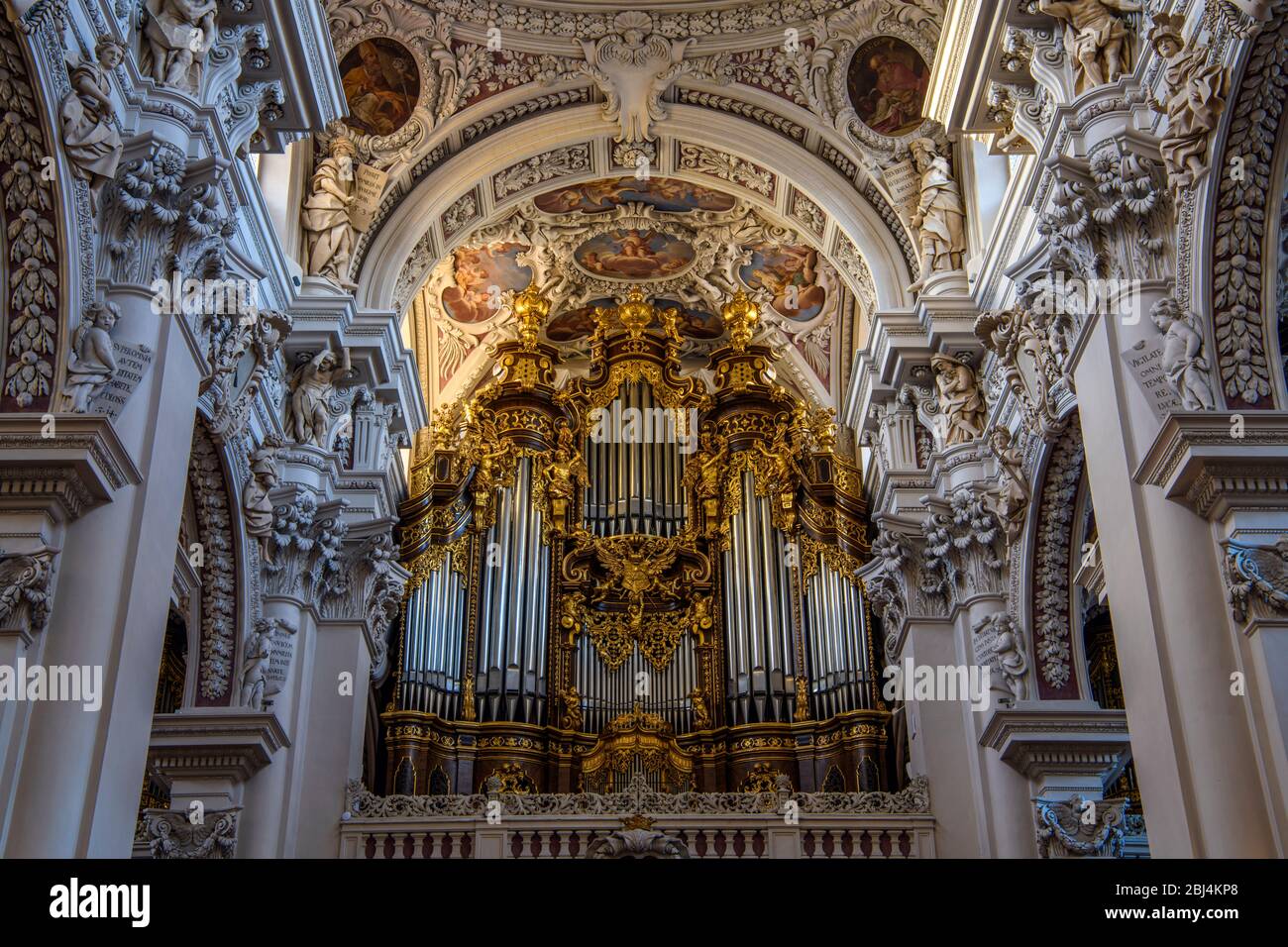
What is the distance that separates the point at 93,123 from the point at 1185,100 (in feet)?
21.5

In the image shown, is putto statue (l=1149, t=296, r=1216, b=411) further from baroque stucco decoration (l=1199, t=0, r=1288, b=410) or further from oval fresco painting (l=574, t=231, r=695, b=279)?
oval fresco painting (l=574, t=231, r=695, b=279)

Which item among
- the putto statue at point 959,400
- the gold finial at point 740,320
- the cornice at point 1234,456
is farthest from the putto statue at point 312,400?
the cornice at point 1234,456

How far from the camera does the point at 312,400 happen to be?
14352 mm

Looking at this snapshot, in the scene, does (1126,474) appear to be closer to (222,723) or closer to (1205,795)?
(1205,795)

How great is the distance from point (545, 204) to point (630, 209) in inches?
41.1

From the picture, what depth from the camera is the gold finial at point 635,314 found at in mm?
19438

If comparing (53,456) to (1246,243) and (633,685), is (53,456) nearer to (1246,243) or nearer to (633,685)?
(1246,243)

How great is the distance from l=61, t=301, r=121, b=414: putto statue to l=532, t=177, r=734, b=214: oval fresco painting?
9.22 metres

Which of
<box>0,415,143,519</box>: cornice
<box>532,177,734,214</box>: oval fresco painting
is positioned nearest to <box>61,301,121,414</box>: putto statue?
<box>0,415,143,519</box>: cornice

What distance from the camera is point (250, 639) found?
13.1 meters

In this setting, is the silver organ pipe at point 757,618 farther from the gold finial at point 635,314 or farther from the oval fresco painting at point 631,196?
the oval fresco painting at point 631,196

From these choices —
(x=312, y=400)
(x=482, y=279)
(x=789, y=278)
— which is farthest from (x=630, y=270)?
(x=312, y=400)

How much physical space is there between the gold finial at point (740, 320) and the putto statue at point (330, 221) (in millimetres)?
5514

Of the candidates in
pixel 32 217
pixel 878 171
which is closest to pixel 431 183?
pixel 878 171
